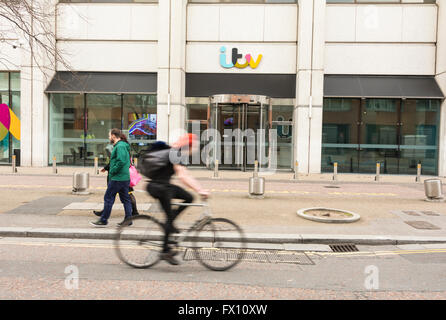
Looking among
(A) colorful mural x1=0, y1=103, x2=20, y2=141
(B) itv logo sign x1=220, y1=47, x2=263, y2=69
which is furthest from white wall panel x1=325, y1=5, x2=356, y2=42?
(A) colorful mural x1=0, y1=103, x2=20, y2=141

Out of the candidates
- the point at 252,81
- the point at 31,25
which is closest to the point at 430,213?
the point at 31,25

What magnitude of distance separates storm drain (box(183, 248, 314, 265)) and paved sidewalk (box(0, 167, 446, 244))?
53cm

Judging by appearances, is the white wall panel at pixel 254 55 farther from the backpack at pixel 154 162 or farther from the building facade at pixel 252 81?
the backpack at pixel 154 162

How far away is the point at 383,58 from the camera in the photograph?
20.1 meters

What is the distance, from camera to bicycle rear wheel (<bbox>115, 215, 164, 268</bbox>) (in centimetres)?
498

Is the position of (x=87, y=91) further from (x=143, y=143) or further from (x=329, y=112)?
(x=329, y=112)

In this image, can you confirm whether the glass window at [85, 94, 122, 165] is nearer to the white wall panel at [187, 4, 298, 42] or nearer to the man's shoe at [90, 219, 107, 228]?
the white wall panel at [187, 4, 298, 42]

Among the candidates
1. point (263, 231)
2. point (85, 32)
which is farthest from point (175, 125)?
point (263, 231)

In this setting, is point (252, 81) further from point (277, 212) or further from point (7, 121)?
point (7, 121)

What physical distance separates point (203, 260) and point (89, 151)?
59.1ft

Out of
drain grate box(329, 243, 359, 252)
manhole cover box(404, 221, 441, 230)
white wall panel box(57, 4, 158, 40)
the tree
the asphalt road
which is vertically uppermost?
white wall panel box(57, 4, 158, 40)

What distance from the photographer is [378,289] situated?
14.5 ft

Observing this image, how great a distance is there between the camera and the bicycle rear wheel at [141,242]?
16.3ft

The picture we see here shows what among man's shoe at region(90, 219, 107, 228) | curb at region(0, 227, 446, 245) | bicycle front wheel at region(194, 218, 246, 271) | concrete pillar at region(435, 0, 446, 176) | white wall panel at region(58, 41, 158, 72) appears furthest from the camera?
white wall panel at region(58, 41, 158, 72)
